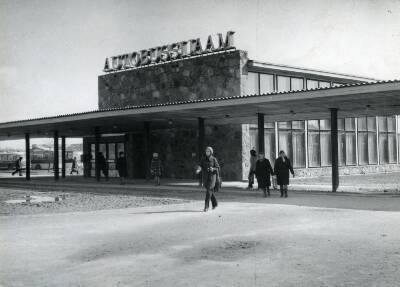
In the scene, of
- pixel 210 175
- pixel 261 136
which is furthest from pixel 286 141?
pixel 210 175

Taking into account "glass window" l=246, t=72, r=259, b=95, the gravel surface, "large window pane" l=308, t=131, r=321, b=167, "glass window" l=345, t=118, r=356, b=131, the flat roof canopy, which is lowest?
the gravel surface

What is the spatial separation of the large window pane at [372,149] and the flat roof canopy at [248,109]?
12293 mm

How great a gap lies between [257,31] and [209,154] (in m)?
3.72

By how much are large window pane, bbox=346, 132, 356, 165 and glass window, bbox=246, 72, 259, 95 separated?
909cm

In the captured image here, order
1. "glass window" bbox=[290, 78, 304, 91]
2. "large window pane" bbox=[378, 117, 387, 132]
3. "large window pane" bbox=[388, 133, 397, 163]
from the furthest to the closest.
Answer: "large window pane" bbox=[388, 133, 397, 163]
"large window pane" bbox=[378, 117, 387, 132]
"glass window" bbox=[290, 78, 304, 91]

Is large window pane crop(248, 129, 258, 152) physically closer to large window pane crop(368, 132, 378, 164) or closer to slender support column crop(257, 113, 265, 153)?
slender support column crop(257, 113, 265, 153)

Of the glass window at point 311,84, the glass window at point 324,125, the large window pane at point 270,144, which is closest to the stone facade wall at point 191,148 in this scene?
the large window pane at point 270,144

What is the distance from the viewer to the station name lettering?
28078mm

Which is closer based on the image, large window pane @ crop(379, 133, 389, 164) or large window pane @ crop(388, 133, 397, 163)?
large window pane @ crop(379, 133, 389, 164)

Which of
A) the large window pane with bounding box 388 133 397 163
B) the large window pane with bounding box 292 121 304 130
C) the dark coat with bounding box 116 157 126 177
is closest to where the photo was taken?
the dark coat with bounding box 116 157 126 177

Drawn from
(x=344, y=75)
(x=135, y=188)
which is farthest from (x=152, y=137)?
(x=344, y=75)

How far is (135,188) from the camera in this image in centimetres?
2291

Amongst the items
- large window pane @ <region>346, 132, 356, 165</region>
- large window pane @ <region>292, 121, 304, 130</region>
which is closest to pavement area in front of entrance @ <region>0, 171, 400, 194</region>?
large window pane @ <region>292, 121, 304, 130</region>

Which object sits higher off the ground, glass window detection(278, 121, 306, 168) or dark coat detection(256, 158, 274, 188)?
glass window detection(278, 121, 306, 168)
